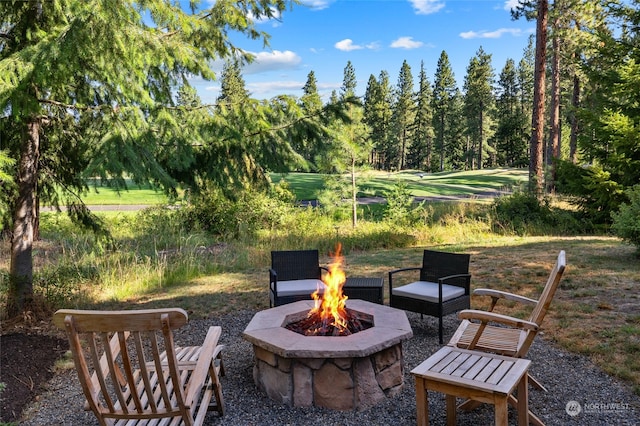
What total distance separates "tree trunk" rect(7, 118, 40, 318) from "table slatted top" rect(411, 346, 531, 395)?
4883mm

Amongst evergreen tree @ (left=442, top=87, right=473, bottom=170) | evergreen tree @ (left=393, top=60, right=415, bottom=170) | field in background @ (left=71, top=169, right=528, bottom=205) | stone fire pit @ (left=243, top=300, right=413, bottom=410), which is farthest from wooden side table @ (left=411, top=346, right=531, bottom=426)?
evergreen tree @ (left=393, top=60, right=415, bottom=170)

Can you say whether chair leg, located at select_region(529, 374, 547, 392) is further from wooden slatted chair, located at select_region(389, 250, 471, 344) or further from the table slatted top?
wooden slatted chair, located at select_region(389, 250, 471, 344)

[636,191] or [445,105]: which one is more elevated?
[445,105]

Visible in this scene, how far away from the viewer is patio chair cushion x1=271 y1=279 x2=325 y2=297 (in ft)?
Answer: 17.0

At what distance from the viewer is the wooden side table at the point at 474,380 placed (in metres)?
2.51

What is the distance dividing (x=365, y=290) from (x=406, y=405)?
2.05 meters

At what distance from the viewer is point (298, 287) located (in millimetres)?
5320

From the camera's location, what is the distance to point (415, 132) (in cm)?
5969

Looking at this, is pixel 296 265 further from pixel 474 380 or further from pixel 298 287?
pixel 474 380

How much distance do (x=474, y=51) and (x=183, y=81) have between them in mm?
51544

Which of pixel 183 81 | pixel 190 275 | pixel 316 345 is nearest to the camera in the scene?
pixel 316 345

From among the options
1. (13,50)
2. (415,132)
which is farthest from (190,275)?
(415,132)

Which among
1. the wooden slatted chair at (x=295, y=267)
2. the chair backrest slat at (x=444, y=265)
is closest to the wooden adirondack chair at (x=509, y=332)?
the chair backrest slat at (x=444, y=265)

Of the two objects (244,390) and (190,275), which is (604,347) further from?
(190,275)
